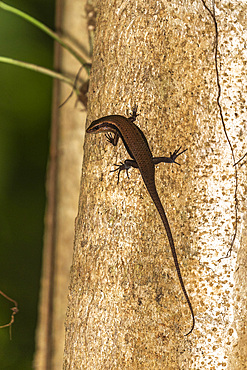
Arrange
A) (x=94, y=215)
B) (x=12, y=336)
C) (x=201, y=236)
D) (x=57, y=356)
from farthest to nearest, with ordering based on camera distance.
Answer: (x=57, y=356) → (x=12, y=336) → (x=94, y=215) → (x=201, y=236)

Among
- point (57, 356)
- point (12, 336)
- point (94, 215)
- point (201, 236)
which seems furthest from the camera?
point (57, 356)

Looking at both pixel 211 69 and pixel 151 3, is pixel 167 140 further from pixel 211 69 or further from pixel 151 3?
pixel 151 3

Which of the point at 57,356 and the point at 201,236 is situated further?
the point at 57,356

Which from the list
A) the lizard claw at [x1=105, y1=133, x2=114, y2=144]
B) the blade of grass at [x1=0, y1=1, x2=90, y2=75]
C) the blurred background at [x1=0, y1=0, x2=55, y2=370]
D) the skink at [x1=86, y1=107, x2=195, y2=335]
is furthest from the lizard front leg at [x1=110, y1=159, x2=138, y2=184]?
the blurred background at [x1=0, y1=0, x2=55, y2=370]

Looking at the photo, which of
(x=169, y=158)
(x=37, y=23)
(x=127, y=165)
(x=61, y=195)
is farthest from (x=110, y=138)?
(x=61, y=195)

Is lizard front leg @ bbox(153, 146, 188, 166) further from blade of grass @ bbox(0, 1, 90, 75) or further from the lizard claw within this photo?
blade of grass @ bbox(0, 1, 90, 75)

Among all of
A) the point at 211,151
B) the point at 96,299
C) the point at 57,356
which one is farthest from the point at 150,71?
the point at 57,356

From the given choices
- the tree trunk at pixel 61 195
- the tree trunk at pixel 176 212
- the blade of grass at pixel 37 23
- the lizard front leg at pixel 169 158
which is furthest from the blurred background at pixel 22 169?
the lizard front leg at pixel 169 158

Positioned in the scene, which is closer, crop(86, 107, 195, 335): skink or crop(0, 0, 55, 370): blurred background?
crop(86, 107, 195, 335): skink
